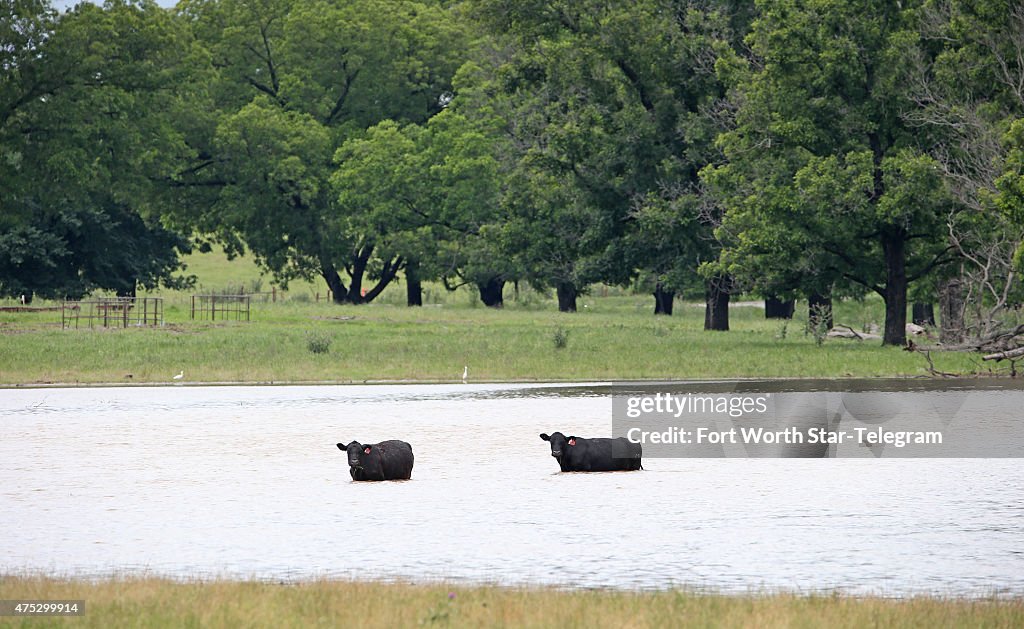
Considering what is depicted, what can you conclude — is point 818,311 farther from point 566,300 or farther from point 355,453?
point 355,453

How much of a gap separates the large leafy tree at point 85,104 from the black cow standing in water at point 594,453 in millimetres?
57766

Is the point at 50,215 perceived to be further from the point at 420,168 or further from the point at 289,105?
the point at 420,168

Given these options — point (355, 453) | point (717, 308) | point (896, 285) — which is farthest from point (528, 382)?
point (717, 308)

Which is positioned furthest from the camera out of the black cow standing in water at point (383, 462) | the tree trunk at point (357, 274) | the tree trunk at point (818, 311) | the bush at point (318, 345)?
the tree trunk at point (357, 274)

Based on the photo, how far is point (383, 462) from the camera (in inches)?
770

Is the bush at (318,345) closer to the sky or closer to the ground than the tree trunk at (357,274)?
closer to the ground

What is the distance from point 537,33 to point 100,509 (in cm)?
4894

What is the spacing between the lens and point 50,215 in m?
90.1

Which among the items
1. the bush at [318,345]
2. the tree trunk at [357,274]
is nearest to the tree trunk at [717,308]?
the bush at [318,345]

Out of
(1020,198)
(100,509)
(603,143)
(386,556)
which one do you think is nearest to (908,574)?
(386,556)

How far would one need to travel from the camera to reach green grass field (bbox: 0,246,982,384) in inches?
1544

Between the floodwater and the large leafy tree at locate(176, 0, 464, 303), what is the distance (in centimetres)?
5983

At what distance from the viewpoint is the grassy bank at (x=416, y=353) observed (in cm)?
3925

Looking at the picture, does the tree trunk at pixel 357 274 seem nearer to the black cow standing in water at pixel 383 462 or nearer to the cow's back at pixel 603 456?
the cow's back at pixel 603 456
